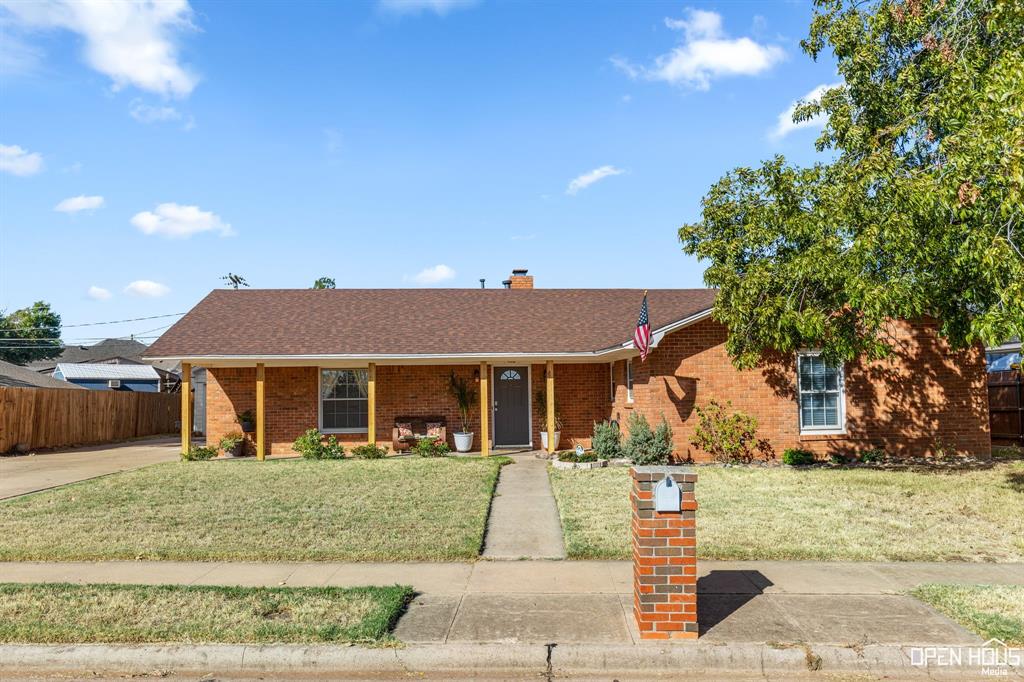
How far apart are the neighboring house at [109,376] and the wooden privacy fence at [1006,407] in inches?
1402

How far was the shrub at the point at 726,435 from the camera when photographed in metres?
14.7

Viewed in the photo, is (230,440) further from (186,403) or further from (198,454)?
(186,403)

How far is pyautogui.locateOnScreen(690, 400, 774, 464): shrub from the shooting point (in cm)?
1470

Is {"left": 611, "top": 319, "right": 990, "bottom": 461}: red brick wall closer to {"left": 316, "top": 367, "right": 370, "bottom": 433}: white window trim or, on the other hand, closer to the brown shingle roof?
the brown shingle roof

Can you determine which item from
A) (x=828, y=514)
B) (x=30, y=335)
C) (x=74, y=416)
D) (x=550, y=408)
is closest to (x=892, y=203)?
(x=828, y=514)

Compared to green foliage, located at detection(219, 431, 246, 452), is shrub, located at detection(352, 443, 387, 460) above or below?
below

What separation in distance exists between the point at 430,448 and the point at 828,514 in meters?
9.40

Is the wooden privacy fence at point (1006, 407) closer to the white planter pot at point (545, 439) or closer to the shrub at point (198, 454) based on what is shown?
the white planter pot at point (545, 439)

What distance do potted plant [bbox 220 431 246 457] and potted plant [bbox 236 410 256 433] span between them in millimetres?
233

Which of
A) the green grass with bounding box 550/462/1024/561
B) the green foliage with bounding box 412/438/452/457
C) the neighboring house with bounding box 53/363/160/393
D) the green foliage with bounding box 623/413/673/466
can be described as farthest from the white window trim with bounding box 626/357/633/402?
the neighboring house with bounding box 53/363/160/393

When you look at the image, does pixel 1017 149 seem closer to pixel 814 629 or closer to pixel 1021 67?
pixel 1021 67

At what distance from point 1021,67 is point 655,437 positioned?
28.3ft

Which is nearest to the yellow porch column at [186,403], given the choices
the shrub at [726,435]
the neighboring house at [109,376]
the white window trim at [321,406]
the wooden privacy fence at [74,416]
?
the white window trim at [321,406]

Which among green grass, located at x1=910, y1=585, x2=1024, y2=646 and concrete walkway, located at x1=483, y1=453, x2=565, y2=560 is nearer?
green grass, located at x1=910, y1=585, x2=1024, y2=646
